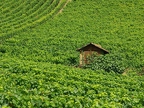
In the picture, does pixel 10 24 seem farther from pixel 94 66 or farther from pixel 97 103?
pixel 97 103

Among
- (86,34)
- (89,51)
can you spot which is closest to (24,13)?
(86,34)

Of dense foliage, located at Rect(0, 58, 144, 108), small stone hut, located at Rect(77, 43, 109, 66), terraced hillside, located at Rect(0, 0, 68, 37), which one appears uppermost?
terraced hillside, located at Rect(0, 0, 68, 37)

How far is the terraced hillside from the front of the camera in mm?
38125

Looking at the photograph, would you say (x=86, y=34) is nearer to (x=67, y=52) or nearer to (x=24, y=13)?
(x=67, y=52)

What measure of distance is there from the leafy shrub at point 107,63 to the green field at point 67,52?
0.74 feet

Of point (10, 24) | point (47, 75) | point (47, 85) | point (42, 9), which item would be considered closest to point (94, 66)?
point (47, 75)

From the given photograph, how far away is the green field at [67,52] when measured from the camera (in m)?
16.1

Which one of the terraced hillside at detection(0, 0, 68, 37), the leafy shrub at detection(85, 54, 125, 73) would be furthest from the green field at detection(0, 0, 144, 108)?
the leafy shrub at detection(85, 54, 125, 73)

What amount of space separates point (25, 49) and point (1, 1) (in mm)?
18928

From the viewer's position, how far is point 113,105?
14820mm

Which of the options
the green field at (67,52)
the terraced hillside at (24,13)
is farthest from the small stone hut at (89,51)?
the terraced hillside at (24,13)

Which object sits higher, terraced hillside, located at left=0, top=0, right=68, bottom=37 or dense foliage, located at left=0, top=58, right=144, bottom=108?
terraced hillside, located at left=0, top=0, right=68, bottom=37

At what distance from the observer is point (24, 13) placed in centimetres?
4262

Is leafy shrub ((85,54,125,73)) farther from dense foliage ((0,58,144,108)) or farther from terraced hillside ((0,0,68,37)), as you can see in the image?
terraced hillside ((0,0,68,37))
